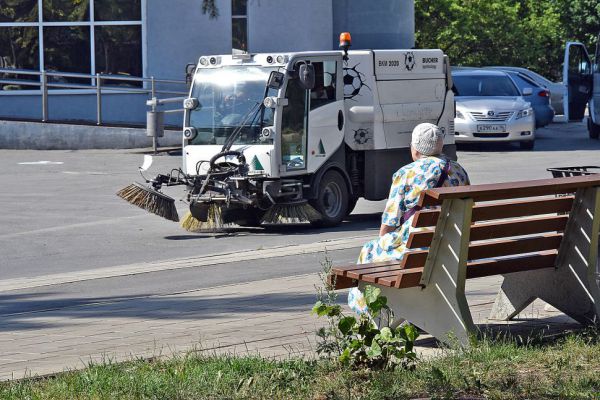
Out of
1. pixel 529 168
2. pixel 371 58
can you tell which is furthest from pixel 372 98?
pixel 529 168

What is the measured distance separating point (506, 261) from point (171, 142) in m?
20.4

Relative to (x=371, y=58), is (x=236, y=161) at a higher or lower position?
lower

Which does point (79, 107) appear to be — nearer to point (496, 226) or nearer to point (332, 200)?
point (332, 200)

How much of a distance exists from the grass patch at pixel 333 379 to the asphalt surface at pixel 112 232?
350 cm

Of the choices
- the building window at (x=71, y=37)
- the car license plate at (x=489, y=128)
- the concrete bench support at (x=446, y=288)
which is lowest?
the car license plate at (x=489, y=128)

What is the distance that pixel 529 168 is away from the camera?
21422 mm

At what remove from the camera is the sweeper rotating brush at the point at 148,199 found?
577 inches

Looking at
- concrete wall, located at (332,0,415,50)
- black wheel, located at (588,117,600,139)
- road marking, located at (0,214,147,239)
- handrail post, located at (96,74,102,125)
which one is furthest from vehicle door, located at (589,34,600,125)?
road marking, located at (0,214,147,239)

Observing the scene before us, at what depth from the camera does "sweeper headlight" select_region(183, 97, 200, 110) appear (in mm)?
15352

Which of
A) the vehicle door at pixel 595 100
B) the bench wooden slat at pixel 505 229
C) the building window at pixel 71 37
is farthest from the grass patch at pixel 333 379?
the building window at pixel 71 37

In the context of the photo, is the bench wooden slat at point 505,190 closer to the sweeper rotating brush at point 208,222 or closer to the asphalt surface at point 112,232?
the asphalt surface at point 112,232

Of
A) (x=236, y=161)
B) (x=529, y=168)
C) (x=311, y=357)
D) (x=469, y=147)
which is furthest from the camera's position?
(x=469, y=147)

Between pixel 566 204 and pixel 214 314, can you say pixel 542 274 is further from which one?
pixel 214 314

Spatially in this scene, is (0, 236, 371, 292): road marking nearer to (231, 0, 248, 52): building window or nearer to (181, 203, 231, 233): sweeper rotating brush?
(181, 203, 231, 233): sweeper rotating brush
